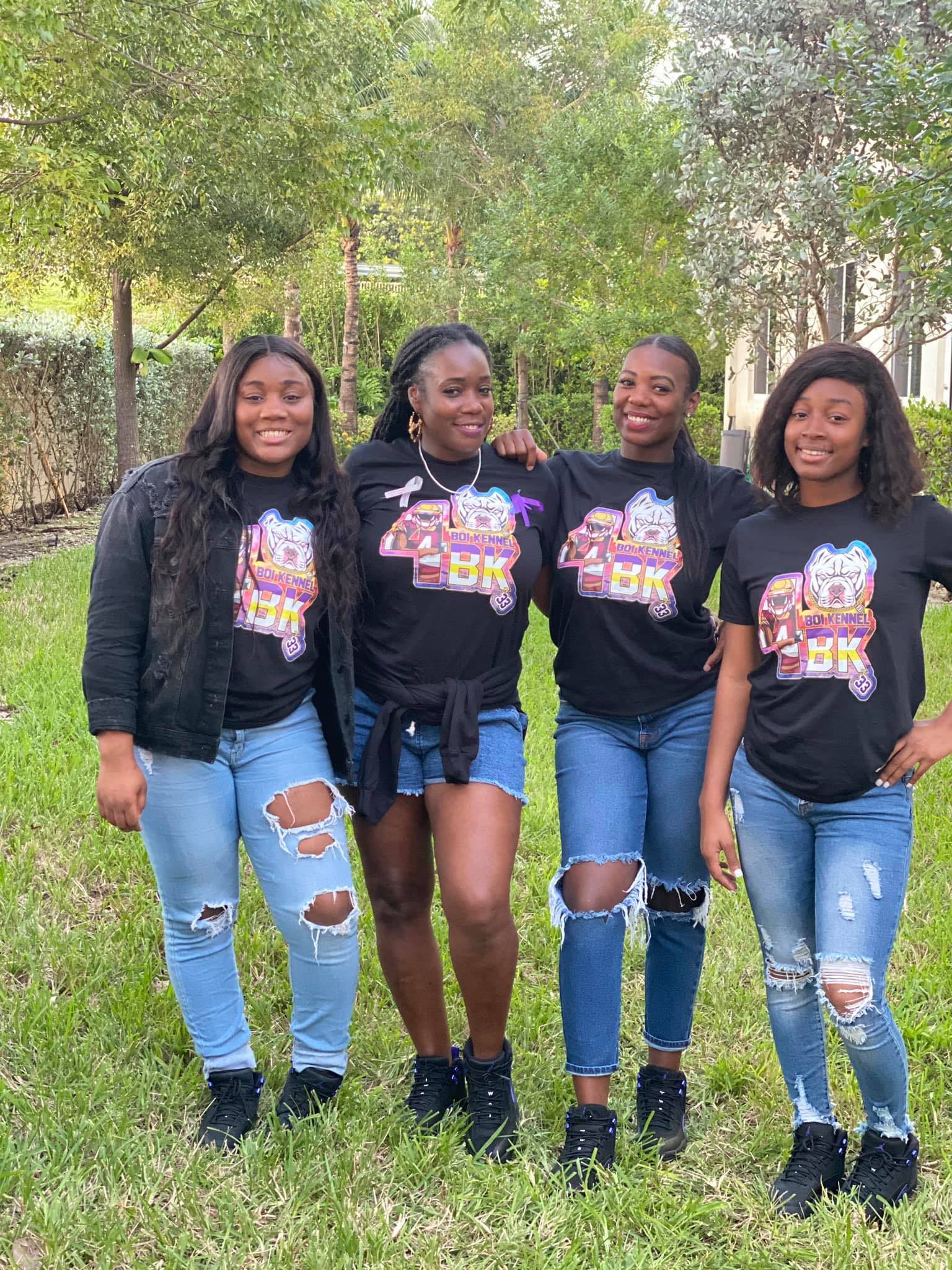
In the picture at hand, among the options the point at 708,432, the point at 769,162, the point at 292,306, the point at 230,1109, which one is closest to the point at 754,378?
the point at 708,432

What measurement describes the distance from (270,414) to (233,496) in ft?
0.76

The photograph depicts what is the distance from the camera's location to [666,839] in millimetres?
3184

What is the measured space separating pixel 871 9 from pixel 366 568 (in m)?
8.79

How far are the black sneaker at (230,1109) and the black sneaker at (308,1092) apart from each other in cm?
8

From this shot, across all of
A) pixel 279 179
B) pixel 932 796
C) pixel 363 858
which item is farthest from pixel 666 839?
pixel 279 179

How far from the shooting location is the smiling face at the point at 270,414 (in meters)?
3.14

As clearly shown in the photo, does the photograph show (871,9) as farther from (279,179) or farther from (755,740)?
(755,740)

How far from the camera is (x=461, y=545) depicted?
3.18 metres

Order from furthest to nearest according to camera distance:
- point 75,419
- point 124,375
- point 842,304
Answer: point 75,419 → point 124,375 → point 842,304

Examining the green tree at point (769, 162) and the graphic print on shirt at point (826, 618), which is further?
the green tree at point (769, 162)

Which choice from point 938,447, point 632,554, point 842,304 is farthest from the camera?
point 842,304

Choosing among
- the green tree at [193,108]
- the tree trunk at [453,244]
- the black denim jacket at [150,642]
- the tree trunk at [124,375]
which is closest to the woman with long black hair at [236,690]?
the black denim jacket at [150,642]

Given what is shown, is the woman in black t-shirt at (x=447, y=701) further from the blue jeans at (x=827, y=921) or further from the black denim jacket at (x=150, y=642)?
the blue jeans at (x=827, y=921)

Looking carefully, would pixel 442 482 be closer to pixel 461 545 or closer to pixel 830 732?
pixel 461 545
